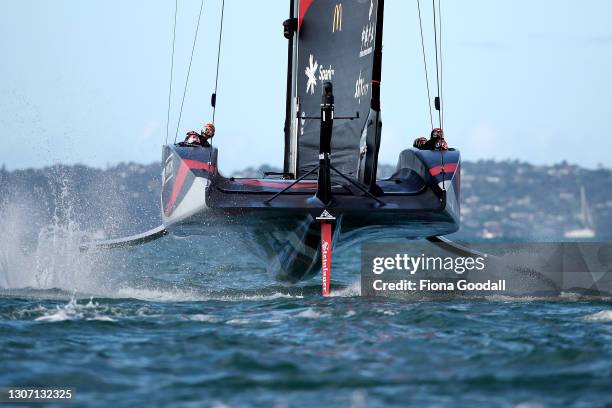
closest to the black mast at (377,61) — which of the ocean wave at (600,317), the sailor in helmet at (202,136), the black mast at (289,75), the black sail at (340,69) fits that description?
the black sail at (340,69)

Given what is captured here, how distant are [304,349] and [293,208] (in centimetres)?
222

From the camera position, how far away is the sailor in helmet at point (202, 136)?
8812 mm

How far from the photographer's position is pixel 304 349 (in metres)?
5.66

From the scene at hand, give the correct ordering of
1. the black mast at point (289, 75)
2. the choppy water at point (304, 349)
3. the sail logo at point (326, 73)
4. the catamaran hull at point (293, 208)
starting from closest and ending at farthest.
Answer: the choppy water at point (304, 349)
the catamaran hull at point (293, 208)
the sail logo at point (326, 73)
the black mast at point (289, 75)

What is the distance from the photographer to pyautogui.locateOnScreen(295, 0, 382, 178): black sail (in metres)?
8.48

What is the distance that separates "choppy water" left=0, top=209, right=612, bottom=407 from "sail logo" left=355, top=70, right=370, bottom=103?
1.73 metres

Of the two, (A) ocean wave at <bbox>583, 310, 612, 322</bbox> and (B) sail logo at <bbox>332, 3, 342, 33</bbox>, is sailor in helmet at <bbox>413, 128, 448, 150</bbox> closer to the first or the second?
(B) sail logo at <bbox>332, 3, 342, 33</bbox>

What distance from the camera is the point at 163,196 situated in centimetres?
879

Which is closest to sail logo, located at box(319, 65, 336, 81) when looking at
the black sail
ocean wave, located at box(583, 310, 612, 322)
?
the black sail

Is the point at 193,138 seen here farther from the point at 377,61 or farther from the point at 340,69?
the point at 377,61

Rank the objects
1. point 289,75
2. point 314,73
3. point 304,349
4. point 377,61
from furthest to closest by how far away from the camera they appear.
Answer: point 289,75 → point 314,73 → point 377,61 → point 304,349

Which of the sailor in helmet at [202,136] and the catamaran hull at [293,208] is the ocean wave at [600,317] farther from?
the sailor in helmet at [202,136]

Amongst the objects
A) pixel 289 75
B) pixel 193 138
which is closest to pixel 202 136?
pixel 193 138

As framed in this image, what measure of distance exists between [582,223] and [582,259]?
11282 centimetres
